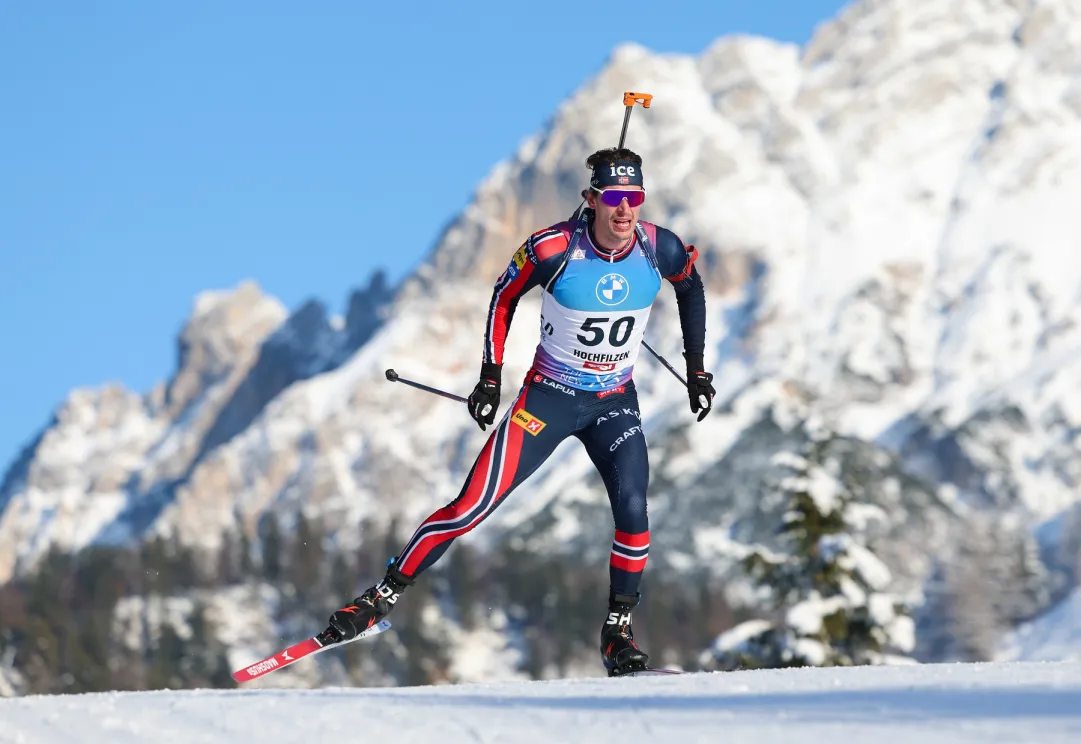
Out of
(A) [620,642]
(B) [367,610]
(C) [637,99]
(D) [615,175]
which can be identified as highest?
(C) [637,99]

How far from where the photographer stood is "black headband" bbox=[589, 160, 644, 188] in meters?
11.1

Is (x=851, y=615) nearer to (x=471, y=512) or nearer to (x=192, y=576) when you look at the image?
(x=471, y=512)

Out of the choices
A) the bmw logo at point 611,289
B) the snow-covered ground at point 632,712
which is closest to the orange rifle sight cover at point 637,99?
the bmw logo at point 611,289

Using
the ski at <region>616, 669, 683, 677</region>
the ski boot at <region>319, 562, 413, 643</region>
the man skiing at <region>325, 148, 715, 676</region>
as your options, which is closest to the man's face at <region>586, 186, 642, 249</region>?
the man skiing at <region>325, 148, 715, 676</region>

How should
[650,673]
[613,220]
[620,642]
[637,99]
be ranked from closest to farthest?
[650,673], [613,220], [620,642], [637,99]

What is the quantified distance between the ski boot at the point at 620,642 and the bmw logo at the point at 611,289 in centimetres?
209

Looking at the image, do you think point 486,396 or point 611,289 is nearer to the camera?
point 611,289

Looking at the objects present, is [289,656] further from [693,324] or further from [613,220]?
[693,324]

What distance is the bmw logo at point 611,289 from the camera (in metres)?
11.1

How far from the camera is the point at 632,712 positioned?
309 inches

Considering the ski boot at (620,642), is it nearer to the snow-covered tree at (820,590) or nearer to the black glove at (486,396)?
the black glove at (486,396)

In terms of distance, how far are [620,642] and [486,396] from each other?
6.44 feet

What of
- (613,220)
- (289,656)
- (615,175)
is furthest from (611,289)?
(289,656)

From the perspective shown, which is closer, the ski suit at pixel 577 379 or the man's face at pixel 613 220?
the man's face at pixel 613 220
